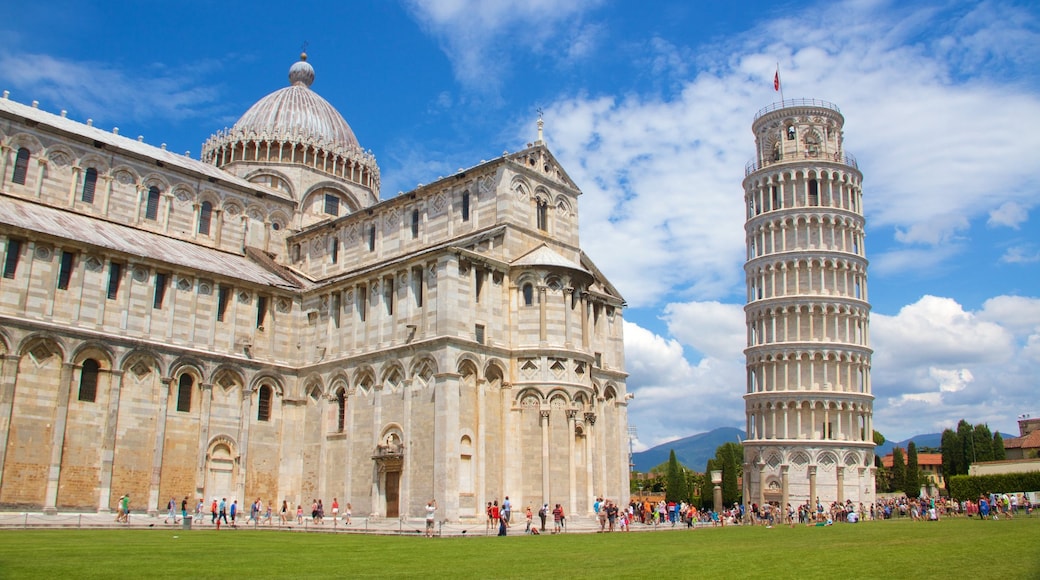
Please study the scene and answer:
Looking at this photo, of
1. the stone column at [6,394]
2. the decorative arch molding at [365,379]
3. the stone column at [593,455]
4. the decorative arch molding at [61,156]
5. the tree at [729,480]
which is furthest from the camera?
the tree at [729,480]

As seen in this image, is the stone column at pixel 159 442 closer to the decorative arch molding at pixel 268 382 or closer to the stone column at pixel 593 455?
the decorative arch molding at pixel 268 382

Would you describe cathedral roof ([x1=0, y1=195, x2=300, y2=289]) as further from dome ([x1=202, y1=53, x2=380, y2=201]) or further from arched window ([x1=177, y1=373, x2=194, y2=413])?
dome ([x1=202, y1=53, x2=380, y2=201])

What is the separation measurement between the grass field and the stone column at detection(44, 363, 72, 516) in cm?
949

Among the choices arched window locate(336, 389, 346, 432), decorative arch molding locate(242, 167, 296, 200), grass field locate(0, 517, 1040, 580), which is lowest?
grass field locate(0, 517, 1040, 580)

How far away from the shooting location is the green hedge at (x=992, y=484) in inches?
2480

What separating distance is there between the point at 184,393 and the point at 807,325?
5102 cm

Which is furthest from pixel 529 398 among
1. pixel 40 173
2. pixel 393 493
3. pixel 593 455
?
pixel 40 173

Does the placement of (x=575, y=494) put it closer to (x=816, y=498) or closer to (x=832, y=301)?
(x=816, y=498)

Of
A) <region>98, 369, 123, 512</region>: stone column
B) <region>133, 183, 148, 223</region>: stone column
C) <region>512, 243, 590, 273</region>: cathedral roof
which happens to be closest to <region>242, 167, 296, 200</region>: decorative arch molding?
<region>133, 183, 148, 223</region>: stone column

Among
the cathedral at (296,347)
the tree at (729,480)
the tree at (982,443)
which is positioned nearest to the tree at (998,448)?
the tree at (982,443)

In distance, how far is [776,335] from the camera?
72.4m

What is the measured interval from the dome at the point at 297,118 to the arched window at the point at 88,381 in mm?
24424

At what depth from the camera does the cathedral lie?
36375mm

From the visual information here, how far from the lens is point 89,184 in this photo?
4491cm
